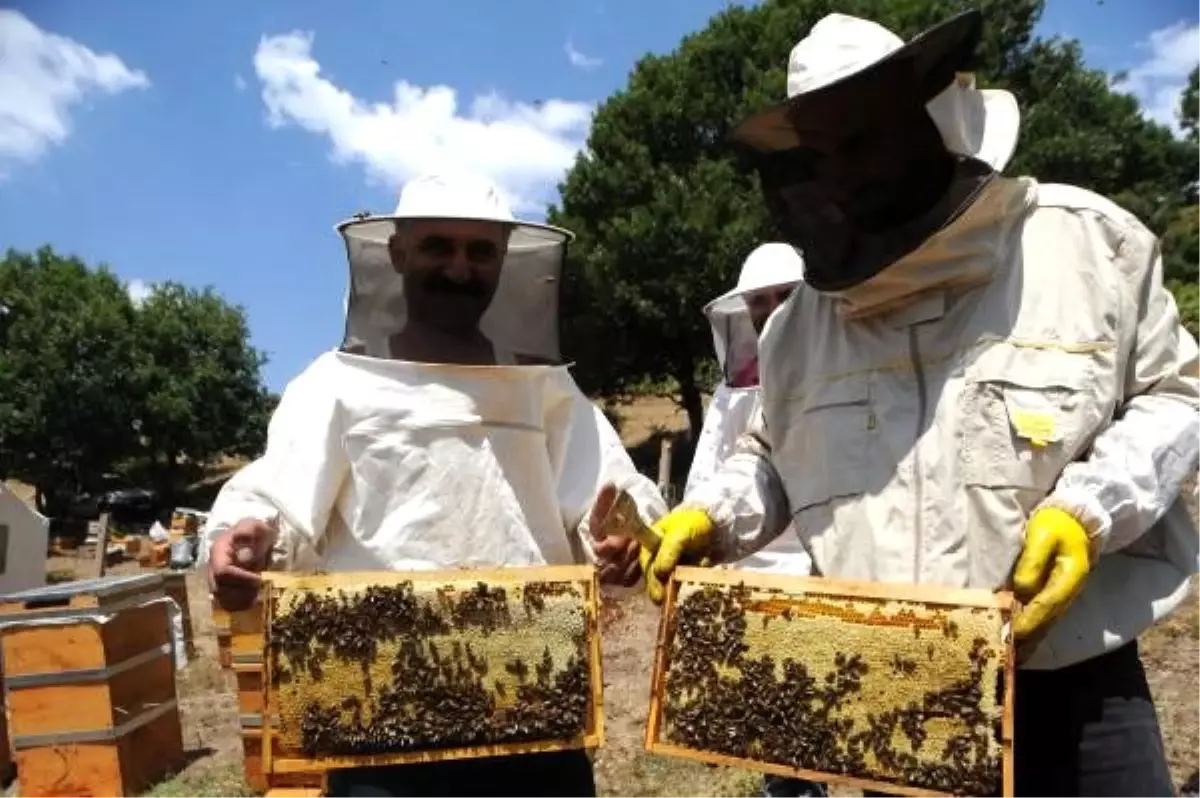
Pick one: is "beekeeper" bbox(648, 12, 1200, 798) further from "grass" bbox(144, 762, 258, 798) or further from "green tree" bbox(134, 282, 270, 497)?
"green tree" bbox(134, 282, 270, 497)

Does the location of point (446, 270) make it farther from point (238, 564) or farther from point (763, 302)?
point (763, 302)

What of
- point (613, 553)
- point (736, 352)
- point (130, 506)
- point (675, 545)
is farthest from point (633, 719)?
point (130, 506)

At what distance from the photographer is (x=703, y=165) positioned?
21922 mm

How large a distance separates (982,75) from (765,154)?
2123 centimetres

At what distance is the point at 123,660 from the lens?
250 inches

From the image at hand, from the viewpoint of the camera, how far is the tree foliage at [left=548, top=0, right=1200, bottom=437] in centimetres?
2103

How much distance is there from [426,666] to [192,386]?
3979 cm

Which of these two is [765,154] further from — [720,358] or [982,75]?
[982,75]

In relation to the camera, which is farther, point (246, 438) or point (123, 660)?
point (246, 438)

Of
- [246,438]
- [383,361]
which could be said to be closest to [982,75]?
[383,361]

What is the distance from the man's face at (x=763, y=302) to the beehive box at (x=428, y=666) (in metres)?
2.90

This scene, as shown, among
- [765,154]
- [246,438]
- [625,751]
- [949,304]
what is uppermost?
[246,438]

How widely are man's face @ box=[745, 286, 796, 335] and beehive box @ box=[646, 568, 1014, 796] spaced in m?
3.00

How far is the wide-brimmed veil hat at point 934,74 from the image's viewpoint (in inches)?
83.0
